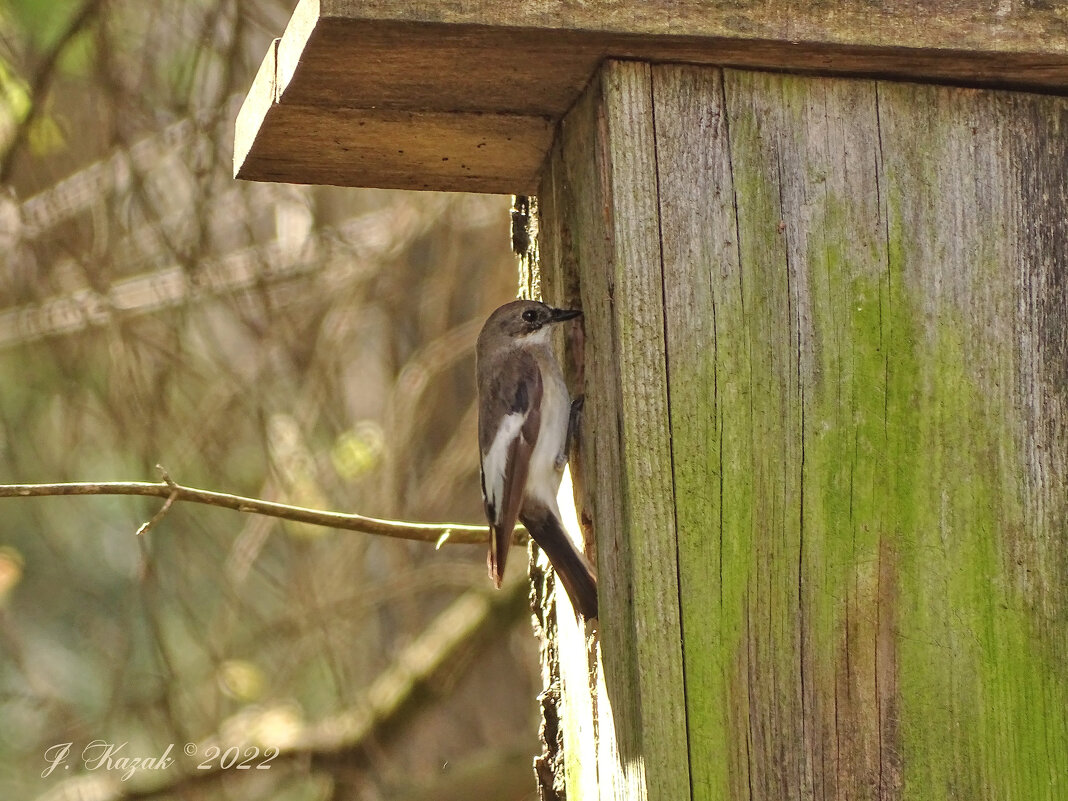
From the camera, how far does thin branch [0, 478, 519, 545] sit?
9.86 ft

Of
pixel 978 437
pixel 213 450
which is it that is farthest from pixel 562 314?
pixel 213 450

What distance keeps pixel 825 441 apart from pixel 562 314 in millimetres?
887

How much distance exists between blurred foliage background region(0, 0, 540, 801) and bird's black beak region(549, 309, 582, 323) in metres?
2.30

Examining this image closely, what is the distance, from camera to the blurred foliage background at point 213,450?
5.35 meters

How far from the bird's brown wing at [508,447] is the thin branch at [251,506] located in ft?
0.47

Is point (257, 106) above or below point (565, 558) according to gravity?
above

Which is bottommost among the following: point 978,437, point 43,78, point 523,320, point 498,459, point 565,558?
point 565,558

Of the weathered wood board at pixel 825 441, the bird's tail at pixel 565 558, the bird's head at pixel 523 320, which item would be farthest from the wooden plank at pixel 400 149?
the bird's tail at pixel 565 558

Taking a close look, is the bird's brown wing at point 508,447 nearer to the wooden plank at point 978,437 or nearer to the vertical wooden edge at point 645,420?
the vertical wooden edge at point 645,420

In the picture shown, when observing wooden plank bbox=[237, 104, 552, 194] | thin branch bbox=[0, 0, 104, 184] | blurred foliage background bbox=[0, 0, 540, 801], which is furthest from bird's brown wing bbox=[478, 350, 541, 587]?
thin branch bbox=[0, 0, 104, 184]

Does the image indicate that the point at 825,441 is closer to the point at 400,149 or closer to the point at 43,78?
the point at 400,149

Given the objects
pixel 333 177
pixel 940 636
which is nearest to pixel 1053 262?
pixel 940 636

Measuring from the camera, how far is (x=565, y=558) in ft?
10.6

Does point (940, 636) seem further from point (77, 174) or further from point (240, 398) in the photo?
point (77, 174)
